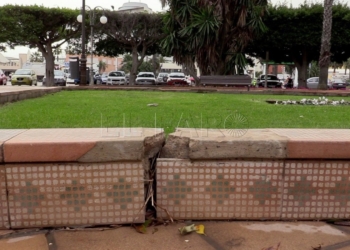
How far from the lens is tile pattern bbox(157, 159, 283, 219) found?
94.0 inches

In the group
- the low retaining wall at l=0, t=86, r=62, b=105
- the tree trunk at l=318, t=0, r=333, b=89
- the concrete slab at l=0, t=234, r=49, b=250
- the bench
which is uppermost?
the tree trunk at l=318, t=0, r=333, b=89

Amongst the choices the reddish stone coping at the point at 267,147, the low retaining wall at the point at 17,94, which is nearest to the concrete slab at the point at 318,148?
the reddish stone coping at the point at 267,147

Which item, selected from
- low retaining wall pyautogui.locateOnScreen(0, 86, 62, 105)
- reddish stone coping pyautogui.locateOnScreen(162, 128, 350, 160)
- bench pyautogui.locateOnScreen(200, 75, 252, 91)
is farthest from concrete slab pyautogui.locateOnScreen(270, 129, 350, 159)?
bench pyautogui.locateOnScreen(200, 75, 252, 91)

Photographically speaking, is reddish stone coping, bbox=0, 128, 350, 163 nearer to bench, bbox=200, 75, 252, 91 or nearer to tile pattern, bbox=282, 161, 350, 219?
tile pattern, bbox=282, 161, 350, 219

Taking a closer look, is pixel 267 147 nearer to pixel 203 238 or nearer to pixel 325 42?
pixel 203 238

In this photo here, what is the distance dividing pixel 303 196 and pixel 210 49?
58.4 ft

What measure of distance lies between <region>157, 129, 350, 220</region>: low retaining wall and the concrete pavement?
0.35 feet

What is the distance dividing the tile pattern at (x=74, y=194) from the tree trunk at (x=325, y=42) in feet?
62.4

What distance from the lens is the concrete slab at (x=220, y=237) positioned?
215cm

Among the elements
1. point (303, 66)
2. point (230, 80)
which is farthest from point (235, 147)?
point (303, 66)

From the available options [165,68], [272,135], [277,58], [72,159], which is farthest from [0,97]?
[165,68]

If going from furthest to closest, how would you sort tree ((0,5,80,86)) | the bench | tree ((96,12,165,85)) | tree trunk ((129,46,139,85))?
tree trunk ((129,46,139,85))
tree ((96,12,165,85))
tree ((0,5,80,86))
the bench

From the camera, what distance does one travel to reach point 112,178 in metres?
2.30

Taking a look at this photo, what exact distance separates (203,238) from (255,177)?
54 centimetres
